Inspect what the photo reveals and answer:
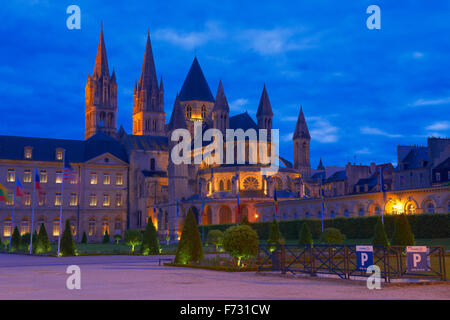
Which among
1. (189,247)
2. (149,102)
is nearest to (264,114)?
(149,102)

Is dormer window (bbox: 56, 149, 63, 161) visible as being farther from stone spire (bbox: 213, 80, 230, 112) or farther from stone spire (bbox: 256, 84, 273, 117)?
stone spire (bbox: 256, 84, 273, 117)

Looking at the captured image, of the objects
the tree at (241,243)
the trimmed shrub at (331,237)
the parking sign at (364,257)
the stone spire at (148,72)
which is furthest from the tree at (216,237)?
the stone spire at (148,72)

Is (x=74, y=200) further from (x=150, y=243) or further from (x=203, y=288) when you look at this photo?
(x=203, y=288)

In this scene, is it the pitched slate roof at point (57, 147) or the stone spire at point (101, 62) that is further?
the stone spire at point (101, 62)

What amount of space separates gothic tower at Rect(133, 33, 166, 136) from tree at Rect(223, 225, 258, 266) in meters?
91.5

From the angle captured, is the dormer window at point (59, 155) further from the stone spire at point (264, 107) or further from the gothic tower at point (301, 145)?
the gothic tower at point (301, 145)

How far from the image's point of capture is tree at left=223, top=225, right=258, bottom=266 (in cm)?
2448

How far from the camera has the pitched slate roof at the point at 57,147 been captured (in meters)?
84.1

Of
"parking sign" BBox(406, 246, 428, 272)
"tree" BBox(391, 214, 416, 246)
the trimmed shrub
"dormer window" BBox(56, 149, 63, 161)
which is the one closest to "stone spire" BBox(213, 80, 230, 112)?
"dormer window" BBox(56, 149, 63, 161)

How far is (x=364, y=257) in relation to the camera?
59.3 ft

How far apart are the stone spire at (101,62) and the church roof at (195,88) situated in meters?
16.7

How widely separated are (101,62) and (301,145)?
46115 mm
